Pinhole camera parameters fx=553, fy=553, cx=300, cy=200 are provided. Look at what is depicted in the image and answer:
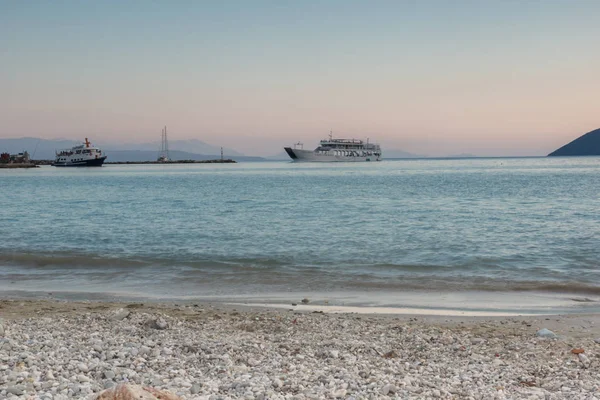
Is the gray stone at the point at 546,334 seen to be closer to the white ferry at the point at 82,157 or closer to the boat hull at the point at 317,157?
the white ferry at the point at 82,157

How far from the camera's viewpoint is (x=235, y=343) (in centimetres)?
777

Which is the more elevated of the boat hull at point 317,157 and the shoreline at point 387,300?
the boat hull at point 317,157

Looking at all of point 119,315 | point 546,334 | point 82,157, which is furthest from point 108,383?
point 82,157

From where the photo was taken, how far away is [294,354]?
7.33 meters

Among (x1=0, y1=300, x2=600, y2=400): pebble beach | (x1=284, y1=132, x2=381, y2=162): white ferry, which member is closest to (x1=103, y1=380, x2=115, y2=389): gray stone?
(x1=0, y1=300, x2=600, y2=400): pebble beach

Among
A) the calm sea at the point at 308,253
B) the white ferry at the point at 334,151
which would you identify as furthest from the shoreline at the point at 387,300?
the white ferry at the point at 334,151

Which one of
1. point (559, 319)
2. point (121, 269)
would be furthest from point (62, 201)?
point (559, 319)

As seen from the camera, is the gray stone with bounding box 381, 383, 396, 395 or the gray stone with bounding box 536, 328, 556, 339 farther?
the gray stone with bounding box 536, 328, 556, 339

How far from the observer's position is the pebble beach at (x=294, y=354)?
5832 mm

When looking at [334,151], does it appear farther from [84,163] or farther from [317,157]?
[84,163]

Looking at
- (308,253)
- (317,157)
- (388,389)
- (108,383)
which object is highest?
(317,157)

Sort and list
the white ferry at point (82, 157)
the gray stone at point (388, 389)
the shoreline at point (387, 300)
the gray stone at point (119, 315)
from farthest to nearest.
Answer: the white ferry at point (82, 157)
the shoreline at point (387, 300)
the gray stone at point (119, 315)
the gray stone at point (388, 389)

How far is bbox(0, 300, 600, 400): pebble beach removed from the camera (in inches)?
230

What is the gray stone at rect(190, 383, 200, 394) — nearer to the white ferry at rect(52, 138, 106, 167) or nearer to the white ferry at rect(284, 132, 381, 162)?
the white ferry at rect(52, 138, 106, 167)
